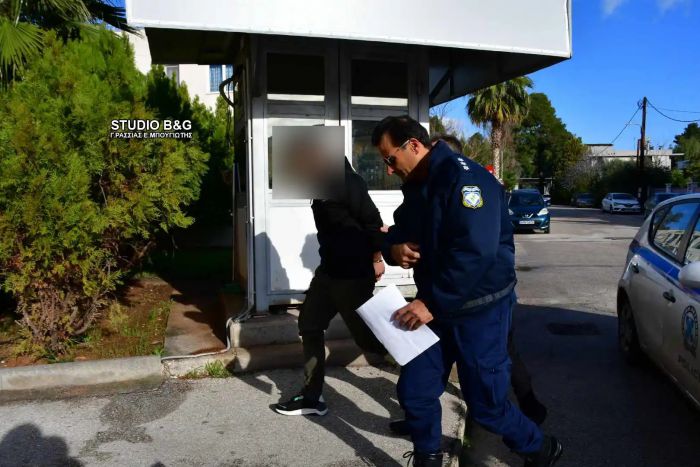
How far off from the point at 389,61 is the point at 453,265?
3890mm

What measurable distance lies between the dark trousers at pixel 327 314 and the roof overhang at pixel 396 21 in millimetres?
2037

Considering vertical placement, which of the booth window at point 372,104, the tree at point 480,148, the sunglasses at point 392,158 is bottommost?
the sunglasses at point 392,158

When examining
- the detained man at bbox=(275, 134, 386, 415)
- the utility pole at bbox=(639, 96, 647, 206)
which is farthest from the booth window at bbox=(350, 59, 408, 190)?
the utility pole at bbox=(639, 96, 647, 206)

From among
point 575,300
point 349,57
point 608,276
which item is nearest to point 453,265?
point 349,57

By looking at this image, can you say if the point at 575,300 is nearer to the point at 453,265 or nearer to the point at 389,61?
the point at 389,61

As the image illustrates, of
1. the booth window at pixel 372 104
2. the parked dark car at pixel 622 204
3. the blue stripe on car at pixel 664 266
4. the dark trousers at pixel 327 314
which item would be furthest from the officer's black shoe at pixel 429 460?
the parked dark car at pixel 622 204

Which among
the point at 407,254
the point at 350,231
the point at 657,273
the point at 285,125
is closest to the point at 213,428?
the point at 350,231

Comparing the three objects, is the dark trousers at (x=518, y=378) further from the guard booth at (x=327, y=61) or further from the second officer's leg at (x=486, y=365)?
the guard booth at (x=327, y=61)

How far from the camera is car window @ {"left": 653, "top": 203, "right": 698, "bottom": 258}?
4.41 metres

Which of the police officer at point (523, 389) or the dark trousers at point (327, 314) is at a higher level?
the dark trousers at point (327, 314)

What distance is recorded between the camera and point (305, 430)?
13.0 feet

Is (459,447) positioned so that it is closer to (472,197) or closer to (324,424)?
(324,424)

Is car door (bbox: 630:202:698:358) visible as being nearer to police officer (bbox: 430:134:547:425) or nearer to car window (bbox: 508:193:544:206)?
police officer (bbox: 430:134:547:425)

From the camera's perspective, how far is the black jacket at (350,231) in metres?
3.85
